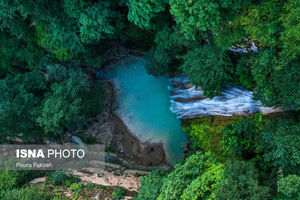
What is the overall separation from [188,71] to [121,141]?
7.41 meters

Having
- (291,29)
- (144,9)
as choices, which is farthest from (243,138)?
(144,9)

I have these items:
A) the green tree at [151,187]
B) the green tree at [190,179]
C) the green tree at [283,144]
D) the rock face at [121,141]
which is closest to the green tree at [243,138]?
the green tree at [283,144]

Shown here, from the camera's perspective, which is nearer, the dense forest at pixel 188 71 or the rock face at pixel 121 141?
the dense forest at pixel 188 71

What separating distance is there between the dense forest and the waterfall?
0.64 m

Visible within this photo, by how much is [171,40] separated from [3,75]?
12.6 metres

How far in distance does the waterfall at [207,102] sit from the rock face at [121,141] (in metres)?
3.17

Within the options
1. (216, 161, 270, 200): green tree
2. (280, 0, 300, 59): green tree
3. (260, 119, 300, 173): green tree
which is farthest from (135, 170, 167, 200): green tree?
(280, 0, 300, 59): green tree

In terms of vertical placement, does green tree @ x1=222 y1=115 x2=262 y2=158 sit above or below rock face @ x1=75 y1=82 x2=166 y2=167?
above

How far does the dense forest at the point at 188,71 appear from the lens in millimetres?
10656

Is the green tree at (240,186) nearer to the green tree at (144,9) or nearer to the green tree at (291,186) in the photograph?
the green tree at (291,186)

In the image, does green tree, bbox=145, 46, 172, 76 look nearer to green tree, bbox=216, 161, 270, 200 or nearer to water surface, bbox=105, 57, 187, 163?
water surface, bbox=105, 57, 187, 163

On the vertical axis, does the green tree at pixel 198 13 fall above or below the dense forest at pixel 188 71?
above

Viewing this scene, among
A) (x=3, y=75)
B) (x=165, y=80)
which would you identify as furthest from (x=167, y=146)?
(x=3, y=75)

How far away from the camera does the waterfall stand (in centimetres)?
1551
